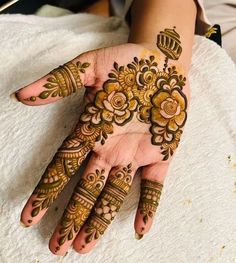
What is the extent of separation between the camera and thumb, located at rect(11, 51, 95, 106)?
61cm

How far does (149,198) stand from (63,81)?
21cm

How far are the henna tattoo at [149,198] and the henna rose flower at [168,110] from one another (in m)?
0.09

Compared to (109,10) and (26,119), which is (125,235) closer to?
(26,119)

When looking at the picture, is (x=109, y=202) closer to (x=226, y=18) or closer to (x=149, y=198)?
(x=149, y=198)

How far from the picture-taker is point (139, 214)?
0.64 meters

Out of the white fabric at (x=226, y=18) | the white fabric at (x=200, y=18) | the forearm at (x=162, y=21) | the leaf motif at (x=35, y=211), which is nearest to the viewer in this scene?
the leaf motif at (x=35, y=211)

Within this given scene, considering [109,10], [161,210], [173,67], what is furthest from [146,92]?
[109,10]

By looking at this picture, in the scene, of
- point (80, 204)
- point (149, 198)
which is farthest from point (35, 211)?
point (149, 198)

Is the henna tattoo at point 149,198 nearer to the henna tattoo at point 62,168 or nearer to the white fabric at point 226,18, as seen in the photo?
the henna tattoo at point 62,168

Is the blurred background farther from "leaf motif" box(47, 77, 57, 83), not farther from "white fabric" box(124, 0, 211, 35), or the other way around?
"leaf motif" box(47, 77, 57, 83)

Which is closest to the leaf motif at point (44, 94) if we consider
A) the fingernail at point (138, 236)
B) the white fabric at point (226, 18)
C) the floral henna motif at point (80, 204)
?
the floral henna motif at point (80, 204)

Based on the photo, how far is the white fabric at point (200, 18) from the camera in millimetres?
890

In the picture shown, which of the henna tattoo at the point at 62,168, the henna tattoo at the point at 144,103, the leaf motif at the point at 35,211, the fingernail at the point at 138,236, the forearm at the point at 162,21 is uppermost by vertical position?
the forearm at the point at 162,21

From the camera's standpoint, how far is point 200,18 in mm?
906
